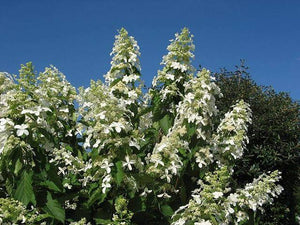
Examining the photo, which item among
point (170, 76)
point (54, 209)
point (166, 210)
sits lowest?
point (54, 209)

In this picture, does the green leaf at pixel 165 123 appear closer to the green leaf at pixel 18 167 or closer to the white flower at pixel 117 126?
the white flower at pixel 117 126

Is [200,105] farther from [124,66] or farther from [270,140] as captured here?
[270,140]

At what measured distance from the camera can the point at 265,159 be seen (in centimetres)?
677

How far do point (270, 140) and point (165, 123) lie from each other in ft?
11.6

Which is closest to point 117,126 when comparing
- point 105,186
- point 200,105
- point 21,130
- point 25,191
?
point 105,186

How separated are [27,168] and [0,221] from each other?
59cm

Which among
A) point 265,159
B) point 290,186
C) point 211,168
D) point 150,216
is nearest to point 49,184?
point 150,216

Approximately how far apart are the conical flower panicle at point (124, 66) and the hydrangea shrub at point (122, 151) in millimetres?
11

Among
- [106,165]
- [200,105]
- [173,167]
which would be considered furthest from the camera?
[200,105]

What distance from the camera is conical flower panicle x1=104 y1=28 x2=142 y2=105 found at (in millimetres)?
4047

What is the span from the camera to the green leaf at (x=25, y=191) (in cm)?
286

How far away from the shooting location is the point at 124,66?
4133 mm

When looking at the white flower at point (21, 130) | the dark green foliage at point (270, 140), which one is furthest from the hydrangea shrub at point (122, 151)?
the dark green foliage at point (270, 140)

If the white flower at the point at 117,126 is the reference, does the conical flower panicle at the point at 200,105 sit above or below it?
above
